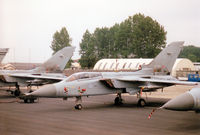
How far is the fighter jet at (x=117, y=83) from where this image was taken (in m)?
15.1

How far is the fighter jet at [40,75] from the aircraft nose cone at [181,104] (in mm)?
14590

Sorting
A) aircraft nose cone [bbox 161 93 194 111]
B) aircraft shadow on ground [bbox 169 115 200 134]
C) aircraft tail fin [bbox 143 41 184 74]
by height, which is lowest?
aircraft shadow on ground [bbox 169 115 200 134]

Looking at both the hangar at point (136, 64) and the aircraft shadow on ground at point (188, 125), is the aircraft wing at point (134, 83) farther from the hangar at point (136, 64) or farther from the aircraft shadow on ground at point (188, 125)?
the hangar at point (136, 64)

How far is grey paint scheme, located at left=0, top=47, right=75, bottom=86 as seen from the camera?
23281mm

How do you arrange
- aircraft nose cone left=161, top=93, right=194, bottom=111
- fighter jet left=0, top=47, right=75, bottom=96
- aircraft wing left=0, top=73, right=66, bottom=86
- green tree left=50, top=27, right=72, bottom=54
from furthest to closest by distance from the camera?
green tree left=50, top=27, right=72, bottom=54 → fighter jet left=0, top=47, right=75, bottom=96 → aircraft wing left=0, top=73, right=66, bottom=86 → aircraft nose cone left=161, top=93, right=194, bottom=111

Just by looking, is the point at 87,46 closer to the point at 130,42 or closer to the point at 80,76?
the point at 130,42

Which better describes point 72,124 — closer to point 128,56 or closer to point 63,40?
point 128,56

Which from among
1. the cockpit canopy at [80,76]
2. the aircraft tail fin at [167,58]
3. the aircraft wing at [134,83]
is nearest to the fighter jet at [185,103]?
the aircraft wing at [134,83]

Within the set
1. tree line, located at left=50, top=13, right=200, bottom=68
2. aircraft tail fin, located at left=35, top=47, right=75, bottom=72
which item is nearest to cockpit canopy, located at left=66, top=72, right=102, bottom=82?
aircraft tail fin, located at left=35, top=47, right=75, bottom=72

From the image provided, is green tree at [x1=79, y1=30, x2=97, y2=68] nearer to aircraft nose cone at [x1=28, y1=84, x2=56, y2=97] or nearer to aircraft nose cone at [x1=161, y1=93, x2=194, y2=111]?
aircraft nose cone at [x1=28, y1=84, x2=56, y2=97]

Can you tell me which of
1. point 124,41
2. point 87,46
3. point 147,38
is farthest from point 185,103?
point 87,46

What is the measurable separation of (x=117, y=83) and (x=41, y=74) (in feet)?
33.8

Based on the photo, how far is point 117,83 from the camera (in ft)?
55.1

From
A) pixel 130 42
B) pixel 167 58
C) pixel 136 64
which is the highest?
pixel 130 42
